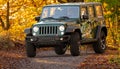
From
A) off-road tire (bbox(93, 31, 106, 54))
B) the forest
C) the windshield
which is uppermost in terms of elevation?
the windshield

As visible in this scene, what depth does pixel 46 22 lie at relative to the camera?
17781 mm

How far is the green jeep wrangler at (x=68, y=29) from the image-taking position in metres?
17.3

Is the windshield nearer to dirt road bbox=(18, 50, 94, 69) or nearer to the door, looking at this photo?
the door

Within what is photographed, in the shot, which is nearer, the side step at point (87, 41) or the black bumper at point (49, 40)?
the black bumper at point (49, 40)

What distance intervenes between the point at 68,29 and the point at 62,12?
1738 millimetres

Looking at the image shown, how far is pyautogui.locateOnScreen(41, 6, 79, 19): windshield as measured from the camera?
1864cm

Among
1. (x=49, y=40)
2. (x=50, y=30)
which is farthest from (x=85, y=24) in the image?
(x=49, y=40)

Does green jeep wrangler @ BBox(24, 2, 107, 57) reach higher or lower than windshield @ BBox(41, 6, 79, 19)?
lower

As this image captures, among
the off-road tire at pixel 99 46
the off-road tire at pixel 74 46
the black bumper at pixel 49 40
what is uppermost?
the black bumper at pixel 49 40

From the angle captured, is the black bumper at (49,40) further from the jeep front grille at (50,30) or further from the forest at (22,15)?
the forest at (22,15)

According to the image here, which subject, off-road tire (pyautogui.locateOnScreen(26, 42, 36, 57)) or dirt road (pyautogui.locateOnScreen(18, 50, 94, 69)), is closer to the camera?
dirt road (pyautogui.locateOnScreen(18, 50, 94, 69))

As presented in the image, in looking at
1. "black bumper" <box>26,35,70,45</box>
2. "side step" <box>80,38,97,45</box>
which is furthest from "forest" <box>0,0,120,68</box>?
"black bumper" <box>26,35,70,45</box>

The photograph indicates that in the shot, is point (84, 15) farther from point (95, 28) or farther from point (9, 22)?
point (9, 22)

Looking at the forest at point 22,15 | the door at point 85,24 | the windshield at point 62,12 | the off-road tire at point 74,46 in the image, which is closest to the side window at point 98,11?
the door at point 85,24
